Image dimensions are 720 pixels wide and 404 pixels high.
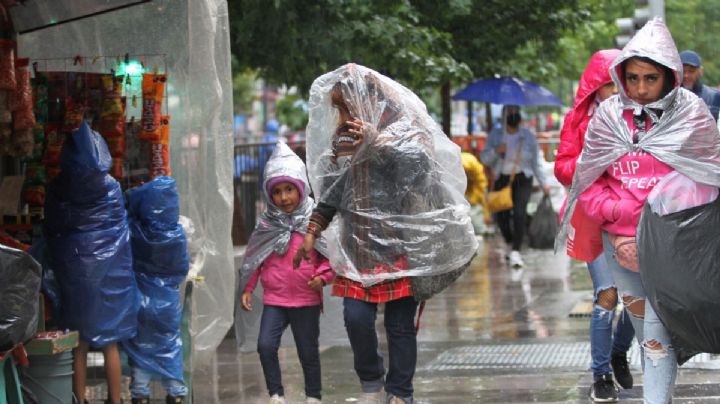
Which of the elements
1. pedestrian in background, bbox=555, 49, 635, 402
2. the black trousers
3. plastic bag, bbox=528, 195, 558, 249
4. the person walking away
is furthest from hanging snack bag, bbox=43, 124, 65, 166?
the person walking away

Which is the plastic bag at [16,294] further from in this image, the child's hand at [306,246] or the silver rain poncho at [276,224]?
the silver rain poncho at [276,224]

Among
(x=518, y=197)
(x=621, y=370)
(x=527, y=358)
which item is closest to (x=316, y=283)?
(x=621, y=370)

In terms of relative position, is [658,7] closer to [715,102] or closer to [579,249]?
[715,102]

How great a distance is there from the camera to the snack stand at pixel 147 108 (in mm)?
7227

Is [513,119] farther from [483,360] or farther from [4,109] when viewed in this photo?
[4,109]

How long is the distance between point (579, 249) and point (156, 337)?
2359mm

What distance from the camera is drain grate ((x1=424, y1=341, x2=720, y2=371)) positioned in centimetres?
857

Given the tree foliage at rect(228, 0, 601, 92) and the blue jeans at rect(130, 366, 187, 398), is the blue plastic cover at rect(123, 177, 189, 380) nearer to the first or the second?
the blue jeans at rect(130, 366, 187, 398)

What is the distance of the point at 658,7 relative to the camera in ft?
38.1

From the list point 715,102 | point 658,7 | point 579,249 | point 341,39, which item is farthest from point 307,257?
point 658,7

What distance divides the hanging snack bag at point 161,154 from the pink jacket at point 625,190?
2790 mm

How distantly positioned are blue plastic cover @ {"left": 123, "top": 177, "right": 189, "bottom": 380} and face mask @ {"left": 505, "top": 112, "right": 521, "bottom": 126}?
8.76 meters

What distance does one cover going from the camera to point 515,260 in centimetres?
1545

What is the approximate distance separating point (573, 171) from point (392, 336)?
55.9 inches
